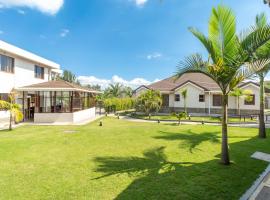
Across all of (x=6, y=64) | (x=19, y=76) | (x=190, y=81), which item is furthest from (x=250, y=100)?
(x=6, y=64)

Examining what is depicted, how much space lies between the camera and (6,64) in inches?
786

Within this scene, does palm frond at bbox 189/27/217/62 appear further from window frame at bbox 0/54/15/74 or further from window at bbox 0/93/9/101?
window at bbox 0/93/9/101

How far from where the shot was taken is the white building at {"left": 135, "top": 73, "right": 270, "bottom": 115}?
2855cm

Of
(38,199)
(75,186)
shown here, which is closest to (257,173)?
(75,186)

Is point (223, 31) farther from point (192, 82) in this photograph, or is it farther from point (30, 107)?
point (192, 82)

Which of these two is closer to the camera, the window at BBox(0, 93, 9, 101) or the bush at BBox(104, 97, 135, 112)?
the window at BBox(0, 93, 9, 101)

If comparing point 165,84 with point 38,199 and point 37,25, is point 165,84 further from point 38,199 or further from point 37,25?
point 38,199

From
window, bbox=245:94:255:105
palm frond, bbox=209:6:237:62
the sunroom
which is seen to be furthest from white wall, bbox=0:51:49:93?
window, bbox=245:94:255:105

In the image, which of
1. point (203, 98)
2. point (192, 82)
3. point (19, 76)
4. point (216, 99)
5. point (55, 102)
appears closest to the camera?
point (19, 76)

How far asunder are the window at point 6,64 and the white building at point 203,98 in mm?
21005

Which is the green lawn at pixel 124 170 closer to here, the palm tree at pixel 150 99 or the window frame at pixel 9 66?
the window frame at pixel 9 66

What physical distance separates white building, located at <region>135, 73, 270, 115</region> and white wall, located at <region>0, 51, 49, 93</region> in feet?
60.2

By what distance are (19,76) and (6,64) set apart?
6.99 feet

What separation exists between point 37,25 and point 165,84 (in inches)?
912
